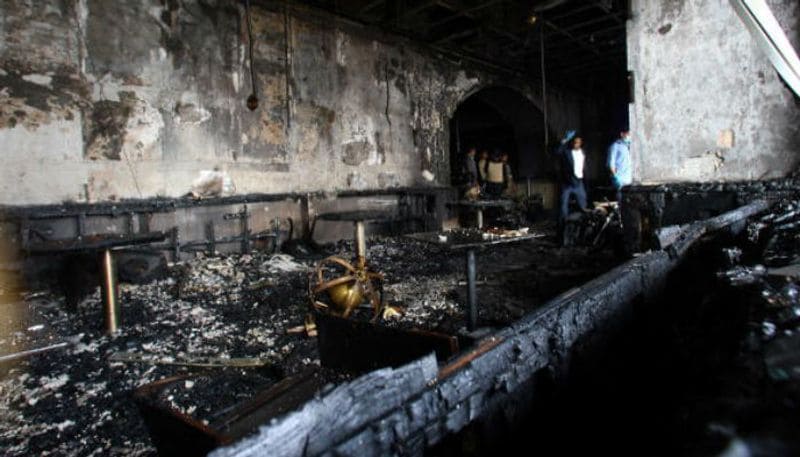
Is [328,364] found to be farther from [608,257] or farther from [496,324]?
[608,257]

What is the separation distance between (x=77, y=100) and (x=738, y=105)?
7321mm

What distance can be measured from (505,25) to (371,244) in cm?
567

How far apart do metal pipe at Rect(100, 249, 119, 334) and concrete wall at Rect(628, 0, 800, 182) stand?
519cm

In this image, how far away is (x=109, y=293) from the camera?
3.73 meters

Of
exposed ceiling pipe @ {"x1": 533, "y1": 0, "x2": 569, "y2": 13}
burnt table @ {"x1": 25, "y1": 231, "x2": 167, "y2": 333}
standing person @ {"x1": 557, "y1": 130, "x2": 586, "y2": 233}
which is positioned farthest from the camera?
exposed ceiling pipe @ {"x1": 533, "y1": 0, "x2": 569, "y2": 13}

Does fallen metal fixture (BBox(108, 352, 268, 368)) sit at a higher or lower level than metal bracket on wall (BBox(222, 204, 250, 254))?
lower

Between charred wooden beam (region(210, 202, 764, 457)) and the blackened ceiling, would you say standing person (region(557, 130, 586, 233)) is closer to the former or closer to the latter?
the blackened ceiling

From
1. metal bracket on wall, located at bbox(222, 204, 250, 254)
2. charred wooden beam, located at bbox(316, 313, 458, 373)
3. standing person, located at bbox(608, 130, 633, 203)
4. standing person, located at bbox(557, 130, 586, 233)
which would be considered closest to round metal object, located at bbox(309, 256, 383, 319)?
charred wooden beam, located at bbox(316, 313, 458, 373)

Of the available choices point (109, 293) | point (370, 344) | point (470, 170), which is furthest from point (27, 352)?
point (470, 170)

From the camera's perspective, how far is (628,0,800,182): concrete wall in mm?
3721

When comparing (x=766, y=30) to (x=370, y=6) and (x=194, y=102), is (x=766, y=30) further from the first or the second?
(x=370, y=6)

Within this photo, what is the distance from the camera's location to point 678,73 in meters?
4.17

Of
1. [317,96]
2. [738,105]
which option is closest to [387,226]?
[317,96]

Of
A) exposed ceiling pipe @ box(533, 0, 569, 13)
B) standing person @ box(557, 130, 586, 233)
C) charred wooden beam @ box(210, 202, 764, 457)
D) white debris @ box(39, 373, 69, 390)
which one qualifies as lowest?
white debris @ box(39, 373, 69, 390)
